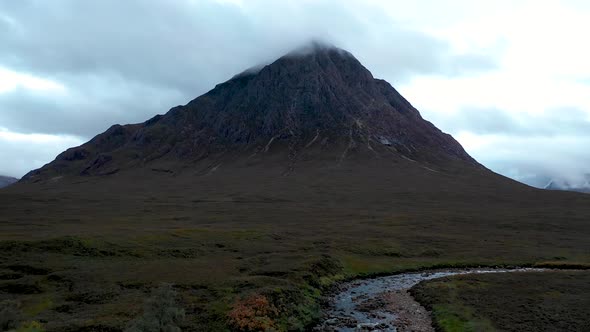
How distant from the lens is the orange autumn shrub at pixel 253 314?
40.2 meters

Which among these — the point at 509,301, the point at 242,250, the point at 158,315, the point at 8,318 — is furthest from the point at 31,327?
the point at 509,301

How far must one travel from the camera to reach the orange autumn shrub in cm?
4016

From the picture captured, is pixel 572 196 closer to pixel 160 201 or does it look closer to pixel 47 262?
pixel 160 201

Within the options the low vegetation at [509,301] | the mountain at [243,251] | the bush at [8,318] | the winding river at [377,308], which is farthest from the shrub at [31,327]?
the low vegetation at [509,301]

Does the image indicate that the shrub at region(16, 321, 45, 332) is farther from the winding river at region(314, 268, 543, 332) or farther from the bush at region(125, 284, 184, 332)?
the winding river at region(314, 268, 543, 332)

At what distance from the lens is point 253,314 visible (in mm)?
42031

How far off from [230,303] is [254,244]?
3896 centimetres

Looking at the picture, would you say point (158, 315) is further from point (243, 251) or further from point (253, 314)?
point (243, 251)

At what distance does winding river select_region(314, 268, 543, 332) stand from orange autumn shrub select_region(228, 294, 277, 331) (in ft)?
16.5

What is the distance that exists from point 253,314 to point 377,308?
15.6 m

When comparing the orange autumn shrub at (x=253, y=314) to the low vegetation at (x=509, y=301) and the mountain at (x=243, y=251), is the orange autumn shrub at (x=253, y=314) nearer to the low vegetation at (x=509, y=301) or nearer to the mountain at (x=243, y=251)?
the mountain at (x=243, y=251)

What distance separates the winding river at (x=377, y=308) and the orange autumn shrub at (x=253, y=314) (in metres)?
5.04

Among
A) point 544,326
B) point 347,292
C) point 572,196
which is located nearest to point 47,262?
point 347,292

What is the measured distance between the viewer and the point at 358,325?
4356 centimetres
